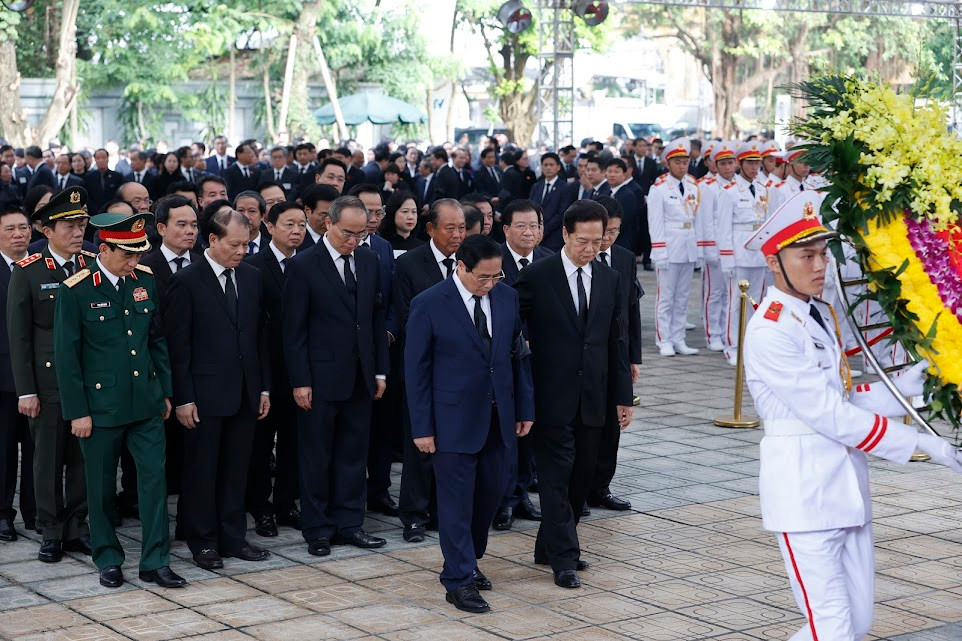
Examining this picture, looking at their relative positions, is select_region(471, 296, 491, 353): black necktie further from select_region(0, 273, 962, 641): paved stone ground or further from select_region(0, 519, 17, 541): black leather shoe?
select_region(0, 519, 17, 541): black leather shoe

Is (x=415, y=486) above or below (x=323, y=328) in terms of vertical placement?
below

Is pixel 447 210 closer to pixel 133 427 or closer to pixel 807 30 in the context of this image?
pixel 133 427

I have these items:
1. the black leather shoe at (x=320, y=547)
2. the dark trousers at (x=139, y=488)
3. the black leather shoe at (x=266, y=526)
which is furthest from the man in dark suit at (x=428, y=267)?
the dark trousers at (x=139, y=488)

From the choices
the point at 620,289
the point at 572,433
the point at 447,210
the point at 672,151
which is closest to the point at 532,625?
the point at 572,433

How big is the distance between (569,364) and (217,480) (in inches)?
75.3

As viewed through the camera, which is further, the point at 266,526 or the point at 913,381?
the point at 266,526

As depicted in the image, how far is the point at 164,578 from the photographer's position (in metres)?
6.65

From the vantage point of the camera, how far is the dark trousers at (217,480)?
705 cm

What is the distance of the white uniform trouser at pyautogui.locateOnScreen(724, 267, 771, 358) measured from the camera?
43.6ft

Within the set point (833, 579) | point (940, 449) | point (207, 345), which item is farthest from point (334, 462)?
point (940, 449)

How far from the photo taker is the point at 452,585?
6328 mm

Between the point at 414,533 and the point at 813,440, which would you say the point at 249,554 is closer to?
the point at 414,533

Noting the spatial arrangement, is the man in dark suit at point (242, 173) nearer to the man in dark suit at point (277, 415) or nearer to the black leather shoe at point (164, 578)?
the man in dark suit at point (277, 415)

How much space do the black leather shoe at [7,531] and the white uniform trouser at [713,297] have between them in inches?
325
